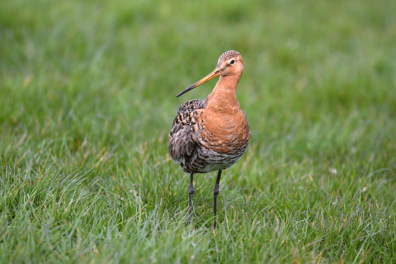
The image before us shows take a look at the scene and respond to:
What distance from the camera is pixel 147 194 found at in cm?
383

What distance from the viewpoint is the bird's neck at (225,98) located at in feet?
11.4

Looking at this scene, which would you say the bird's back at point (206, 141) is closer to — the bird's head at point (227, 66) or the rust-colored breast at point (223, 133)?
the rust-colored breast at point (223, 133)

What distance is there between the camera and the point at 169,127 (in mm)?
5375

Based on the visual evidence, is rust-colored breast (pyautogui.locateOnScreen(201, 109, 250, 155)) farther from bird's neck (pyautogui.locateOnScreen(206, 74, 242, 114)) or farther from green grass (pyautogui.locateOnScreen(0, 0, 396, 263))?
green grass (pyautogui.locateOnScreen(0, 0, 396, 263))

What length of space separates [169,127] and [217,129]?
2.04 metres

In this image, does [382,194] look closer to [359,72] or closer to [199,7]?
[359,72]

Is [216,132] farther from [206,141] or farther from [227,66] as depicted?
[227,66]

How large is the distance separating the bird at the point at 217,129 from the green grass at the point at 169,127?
461 mm

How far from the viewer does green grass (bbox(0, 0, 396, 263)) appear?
315cm

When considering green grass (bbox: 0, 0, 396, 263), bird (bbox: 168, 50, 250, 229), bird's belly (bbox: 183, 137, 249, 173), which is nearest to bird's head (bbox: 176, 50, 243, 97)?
bird (bbox: 168, 50, 250, 229)

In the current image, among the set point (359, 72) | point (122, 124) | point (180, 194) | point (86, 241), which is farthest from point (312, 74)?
point (86, 241)

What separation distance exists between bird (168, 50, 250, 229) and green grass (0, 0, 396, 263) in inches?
18.1

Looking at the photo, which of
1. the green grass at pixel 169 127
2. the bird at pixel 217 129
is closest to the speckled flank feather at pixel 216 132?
the bird at pixel 217 129

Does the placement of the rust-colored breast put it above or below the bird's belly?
→ above
